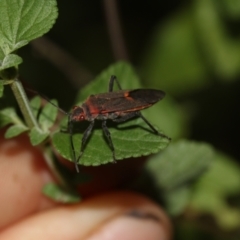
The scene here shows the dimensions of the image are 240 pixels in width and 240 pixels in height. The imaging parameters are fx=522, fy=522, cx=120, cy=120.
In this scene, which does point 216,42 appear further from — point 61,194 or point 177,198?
point 61,194

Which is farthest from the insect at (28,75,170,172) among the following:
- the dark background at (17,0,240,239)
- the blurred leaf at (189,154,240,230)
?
the dark background at (17,0,240,239)

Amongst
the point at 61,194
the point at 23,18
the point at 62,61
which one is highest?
the point at 23,18

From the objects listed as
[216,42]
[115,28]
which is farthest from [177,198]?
[216,42]

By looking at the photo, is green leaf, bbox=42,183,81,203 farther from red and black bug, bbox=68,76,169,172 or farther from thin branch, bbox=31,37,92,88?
thin branch, bbox=31,37,92,88

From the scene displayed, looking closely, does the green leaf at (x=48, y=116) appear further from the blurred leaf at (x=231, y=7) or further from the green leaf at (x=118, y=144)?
the blurred leaf at (x=231, y=7)

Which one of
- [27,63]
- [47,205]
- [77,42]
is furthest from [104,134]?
[77,42]

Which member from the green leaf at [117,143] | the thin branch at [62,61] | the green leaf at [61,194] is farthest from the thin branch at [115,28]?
the green leaf at [61,194]
